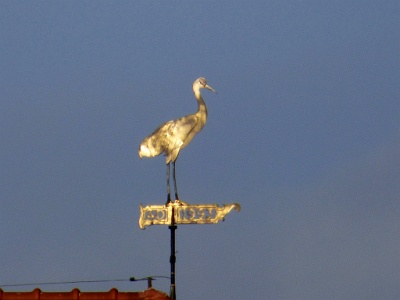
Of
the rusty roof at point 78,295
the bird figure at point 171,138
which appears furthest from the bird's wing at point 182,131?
the rusty roof at point 78,295

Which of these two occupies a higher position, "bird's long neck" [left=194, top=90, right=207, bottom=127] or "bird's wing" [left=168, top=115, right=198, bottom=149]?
"bird's long neck" [left=194, top=90, right=207, bottom=127]

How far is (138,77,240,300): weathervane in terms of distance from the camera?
64.1m

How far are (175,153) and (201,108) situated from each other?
7.58 ft

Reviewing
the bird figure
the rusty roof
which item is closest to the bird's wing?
the bird figure

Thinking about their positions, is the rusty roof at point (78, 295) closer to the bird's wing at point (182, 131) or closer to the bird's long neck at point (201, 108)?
the bird's wing at point (182, 131)

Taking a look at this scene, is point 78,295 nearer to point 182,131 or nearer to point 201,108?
point 182,131

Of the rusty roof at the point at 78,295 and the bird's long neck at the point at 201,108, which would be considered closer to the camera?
the rusty roof at the point at 78,295

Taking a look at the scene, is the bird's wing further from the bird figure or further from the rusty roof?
the rusty roof

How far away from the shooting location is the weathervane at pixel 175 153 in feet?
210

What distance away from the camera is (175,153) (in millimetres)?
66500

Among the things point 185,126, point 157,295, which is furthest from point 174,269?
point 185,126

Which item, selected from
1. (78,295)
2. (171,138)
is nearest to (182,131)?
(171,138)

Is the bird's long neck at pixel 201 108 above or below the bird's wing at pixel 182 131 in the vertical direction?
above

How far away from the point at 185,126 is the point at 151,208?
358 cm
